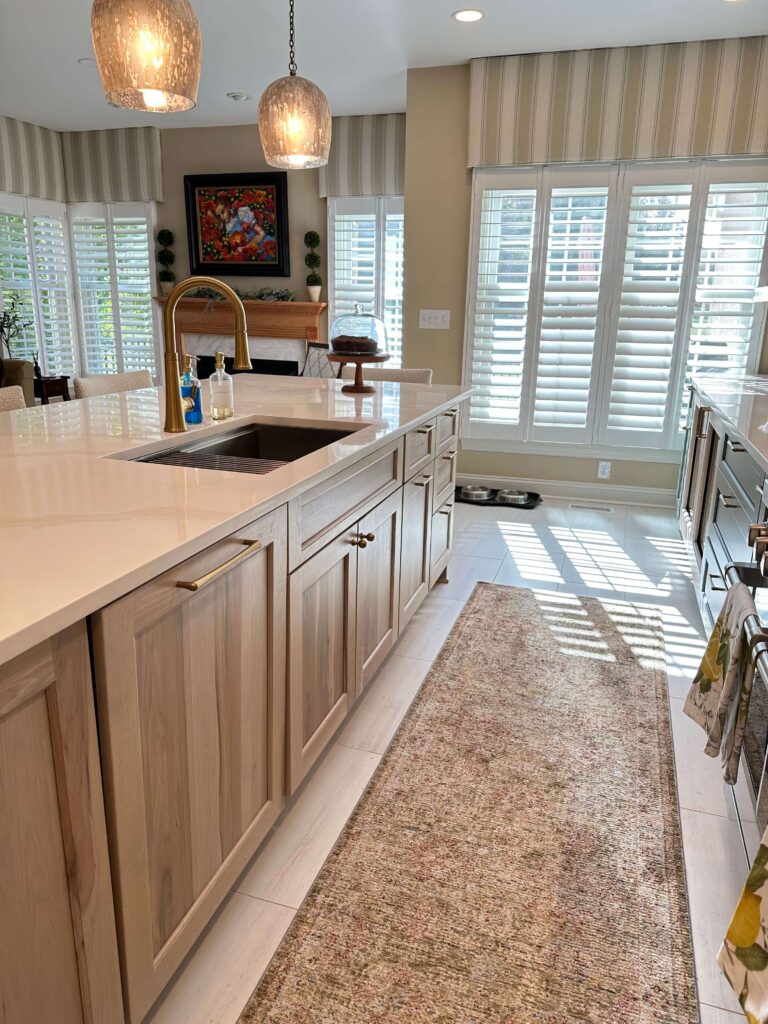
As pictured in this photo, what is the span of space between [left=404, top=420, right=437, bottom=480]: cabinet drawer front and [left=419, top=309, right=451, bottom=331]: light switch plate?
238 centimetres

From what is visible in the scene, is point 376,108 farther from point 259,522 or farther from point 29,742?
point 29,742

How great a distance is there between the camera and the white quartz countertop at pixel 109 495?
3.04ft

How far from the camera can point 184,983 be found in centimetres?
139

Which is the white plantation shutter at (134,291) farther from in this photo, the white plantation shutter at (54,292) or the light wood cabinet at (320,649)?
the light wood cabinet at (320,649)

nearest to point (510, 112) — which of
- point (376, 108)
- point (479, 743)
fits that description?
point (376, 108)

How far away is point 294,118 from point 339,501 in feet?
4.48

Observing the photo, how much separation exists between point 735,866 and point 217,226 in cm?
628

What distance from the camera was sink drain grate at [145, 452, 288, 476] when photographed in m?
1.79

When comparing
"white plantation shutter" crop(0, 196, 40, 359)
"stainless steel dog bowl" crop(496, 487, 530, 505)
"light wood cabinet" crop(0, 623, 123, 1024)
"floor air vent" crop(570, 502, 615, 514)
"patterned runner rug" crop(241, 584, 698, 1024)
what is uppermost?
"white plantation shutter" crop(0, 196, 40, 359)

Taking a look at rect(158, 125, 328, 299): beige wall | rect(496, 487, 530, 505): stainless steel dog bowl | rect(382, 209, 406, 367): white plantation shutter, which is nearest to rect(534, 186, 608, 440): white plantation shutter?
rect(496, 487, 530, 505): stainless steel dog bowl

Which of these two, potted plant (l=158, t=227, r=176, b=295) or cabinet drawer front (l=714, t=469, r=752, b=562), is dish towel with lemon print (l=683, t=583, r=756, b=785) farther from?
potted plant (l=158, t=227, r=176, b=295)

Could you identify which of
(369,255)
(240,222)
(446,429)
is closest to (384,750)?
(446,429)

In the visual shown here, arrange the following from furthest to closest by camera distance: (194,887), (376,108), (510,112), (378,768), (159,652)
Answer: (376,108) < (510,112) < (378,768) < (194,887) < (159,652)

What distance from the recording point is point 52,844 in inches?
36.5
